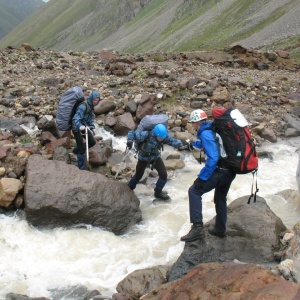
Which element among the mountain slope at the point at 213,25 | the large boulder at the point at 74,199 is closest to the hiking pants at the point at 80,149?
the large boulder at the point at 74,199

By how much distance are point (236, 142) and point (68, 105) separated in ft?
19.4

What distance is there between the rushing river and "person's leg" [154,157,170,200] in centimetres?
32

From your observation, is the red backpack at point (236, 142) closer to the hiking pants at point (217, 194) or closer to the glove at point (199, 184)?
the hiking pants at point (217, 194)

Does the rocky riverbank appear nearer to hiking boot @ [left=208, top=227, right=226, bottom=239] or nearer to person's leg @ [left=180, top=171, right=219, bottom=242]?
hiking boot @ [left=208, top=227, right=226, bottom=239]

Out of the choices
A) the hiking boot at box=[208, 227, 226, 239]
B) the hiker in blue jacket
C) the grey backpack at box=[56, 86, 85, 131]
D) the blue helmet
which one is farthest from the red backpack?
the grey backpack at box=[56, 86, 85, 131]

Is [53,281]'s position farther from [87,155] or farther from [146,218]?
[87,155]

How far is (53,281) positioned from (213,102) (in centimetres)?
1386

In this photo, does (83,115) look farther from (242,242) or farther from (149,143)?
(242,242)

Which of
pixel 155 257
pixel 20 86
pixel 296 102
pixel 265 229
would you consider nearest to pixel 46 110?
pixel 20 86

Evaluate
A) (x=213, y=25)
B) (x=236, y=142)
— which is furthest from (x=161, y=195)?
(x=213, y=25)

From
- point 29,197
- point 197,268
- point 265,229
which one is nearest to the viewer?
point 197,268

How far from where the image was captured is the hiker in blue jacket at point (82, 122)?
467 inches

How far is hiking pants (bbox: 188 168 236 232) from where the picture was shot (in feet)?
27.6

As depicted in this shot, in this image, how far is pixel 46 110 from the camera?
1697 centimetres
